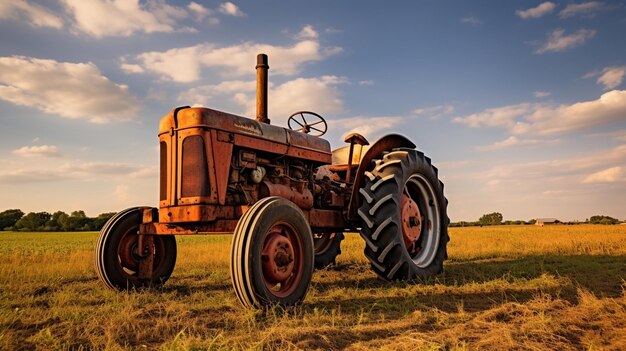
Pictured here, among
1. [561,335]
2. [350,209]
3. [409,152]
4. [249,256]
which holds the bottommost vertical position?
[561,335]

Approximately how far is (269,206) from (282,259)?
21.6 inches

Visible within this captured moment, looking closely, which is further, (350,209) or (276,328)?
(350,209)

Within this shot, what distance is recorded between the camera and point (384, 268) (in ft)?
18.9

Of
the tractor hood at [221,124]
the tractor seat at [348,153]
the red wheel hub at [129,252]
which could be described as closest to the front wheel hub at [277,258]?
the tractor hood at [221,124]

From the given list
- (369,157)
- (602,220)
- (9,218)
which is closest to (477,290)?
(369,157)

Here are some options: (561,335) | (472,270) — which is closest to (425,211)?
(472,270)

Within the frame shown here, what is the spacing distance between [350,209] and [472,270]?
2604mm

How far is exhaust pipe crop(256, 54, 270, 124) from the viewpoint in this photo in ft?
18.9

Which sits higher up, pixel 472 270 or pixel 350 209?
pixel 350 209

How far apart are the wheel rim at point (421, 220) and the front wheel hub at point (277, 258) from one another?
Answer: 7.84ft

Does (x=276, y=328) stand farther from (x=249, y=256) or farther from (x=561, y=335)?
(x=561, y=335)

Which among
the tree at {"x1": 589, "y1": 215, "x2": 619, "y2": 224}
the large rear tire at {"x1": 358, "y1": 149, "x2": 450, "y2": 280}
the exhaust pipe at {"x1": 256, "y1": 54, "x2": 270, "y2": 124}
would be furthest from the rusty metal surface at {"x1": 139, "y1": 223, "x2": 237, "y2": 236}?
the tree at {"x1": 589, "y1": 215, "x2": 619, "y2": 224}

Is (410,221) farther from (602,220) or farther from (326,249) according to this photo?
(602,220)

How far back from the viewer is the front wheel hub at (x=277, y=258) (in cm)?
→ 422
